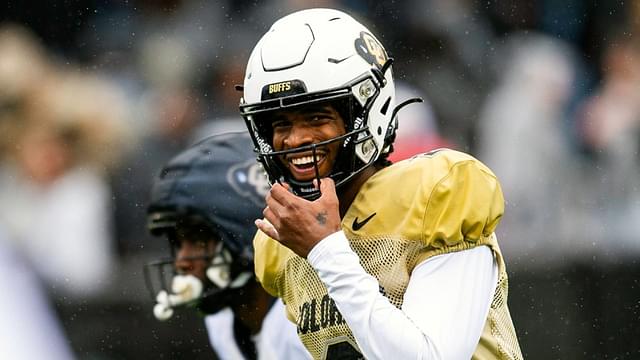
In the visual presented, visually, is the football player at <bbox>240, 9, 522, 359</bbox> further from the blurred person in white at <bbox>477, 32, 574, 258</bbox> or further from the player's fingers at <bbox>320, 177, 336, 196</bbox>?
the blurred person in white at <bbox>477, 32, 574, 258</bbox>

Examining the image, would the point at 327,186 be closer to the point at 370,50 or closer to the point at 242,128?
the point at 370,50

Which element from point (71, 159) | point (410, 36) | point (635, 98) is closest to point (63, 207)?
point (71, 159)

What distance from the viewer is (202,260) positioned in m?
3.37

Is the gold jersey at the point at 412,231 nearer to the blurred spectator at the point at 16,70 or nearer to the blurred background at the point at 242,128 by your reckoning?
the blurred background at the point at 242,128

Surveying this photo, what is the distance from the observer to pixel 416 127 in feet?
16.1

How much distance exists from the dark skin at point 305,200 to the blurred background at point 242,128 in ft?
7.29

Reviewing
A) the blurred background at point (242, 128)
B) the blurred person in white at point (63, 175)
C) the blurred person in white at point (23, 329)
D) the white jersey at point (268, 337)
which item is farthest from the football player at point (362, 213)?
the blurred person in white at point (63, 175)

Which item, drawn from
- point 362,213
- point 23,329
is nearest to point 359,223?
point 362,213

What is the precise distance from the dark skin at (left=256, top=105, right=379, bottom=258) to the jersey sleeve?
160mm

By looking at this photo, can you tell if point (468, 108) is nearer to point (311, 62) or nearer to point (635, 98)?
point (635, 98)

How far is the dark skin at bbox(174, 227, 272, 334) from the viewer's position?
3348mm

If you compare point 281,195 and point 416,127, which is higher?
point 281,195

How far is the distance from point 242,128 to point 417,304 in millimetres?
2921

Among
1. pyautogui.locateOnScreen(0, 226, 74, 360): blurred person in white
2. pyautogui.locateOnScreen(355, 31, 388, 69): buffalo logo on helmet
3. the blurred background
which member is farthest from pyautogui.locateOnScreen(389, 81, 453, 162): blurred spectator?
pyautogui.locateOnScreen(355, 31, 388, 69): buffalo logo on helmet
